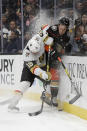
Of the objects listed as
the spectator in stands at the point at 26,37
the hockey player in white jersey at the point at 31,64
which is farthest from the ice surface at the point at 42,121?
the spectator in stands at the point at 26,37

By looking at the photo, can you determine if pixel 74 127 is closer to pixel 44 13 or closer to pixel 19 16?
pixel 44 13

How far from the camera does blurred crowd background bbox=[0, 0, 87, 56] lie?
4277mm

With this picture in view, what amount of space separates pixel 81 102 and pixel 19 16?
8.17 feet

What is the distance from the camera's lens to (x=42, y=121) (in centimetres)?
368

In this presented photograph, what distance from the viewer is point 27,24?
5703 millimetres

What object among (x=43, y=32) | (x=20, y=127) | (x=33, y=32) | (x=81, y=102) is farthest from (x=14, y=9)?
(x=20, y=127)

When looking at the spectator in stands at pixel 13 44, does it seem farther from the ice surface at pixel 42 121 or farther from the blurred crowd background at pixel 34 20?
the ice surface at pixel 42 121

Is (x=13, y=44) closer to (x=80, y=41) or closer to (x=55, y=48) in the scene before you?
(x=55, y=48)

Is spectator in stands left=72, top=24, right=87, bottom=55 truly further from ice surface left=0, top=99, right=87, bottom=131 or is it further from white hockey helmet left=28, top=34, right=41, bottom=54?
ice surface left=0, top=99, right=87, bottom=131

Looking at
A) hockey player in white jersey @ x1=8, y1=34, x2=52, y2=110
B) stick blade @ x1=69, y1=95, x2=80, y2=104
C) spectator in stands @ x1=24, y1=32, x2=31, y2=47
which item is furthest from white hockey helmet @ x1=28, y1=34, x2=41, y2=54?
spectator in stands @ x1=24, y1=32, x2=31, y2=47

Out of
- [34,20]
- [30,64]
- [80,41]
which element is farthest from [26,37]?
[80,41]

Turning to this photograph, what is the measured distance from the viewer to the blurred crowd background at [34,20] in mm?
4277

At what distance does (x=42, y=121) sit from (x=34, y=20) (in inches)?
93.3

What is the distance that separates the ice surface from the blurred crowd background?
0.77 meters
